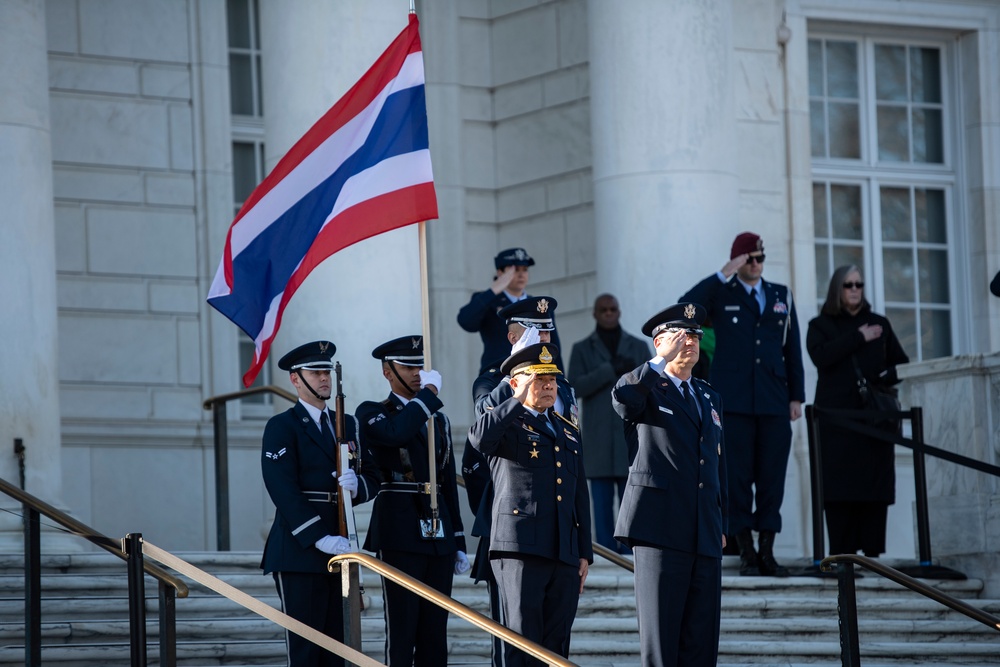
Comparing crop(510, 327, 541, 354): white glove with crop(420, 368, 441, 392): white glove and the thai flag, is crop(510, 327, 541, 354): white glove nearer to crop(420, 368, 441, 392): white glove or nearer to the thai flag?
crop(420, 368, 441, 392): white glove

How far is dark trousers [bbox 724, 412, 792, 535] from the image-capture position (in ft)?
35.4

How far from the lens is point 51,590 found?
8.64 metres

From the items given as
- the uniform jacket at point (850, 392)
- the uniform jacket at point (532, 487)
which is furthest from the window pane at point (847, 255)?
the uniform jacket at point (532, 487)

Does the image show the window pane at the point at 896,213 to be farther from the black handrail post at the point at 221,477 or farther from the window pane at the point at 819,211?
the black handrail post at the point at 221,477

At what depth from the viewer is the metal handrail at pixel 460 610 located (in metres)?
7.00

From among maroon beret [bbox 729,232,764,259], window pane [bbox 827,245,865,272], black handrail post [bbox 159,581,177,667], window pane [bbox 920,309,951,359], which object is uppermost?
window pane [bbox 827,245,865,272]

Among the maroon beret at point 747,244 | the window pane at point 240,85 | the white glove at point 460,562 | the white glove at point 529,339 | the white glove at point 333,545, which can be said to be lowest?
the white glove at point 460,562

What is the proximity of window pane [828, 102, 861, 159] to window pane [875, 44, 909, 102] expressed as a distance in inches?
11.2

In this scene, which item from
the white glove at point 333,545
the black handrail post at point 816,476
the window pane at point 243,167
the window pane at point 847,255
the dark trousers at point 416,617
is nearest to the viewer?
the white glove at point 333,545

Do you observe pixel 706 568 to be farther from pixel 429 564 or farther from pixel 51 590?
pixel 51 590

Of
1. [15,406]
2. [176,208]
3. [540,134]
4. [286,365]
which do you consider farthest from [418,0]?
[286,365]

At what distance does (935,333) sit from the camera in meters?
15.7

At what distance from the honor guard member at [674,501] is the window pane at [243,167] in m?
6.90

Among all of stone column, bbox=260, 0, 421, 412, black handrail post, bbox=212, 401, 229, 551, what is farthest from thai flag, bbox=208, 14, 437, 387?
black handrail post, bbox=212, 401, 229, 551
